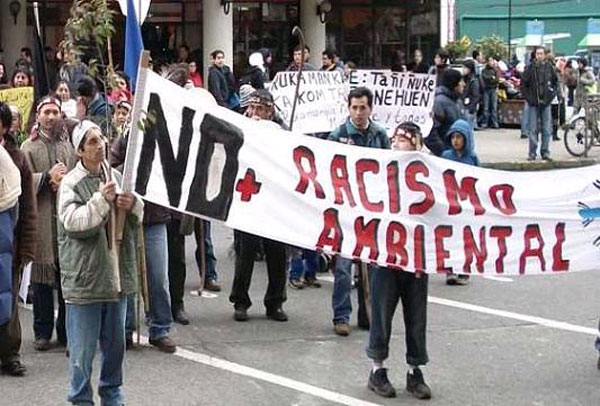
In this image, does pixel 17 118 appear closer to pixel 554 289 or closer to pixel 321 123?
pixel 321 123

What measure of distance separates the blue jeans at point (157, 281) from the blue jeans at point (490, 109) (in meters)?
19.1

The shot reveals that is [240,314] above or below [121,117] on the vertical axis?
below

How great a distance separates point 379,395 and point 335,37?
21456 mm

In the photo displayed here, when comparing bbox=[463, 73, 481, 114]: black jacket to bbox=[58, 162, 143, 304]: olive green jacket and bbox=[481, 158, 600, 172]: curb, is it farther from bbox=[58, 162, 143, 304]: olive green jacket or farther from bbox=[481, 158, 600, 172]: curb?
bbox=[58, 162, 143, 304]: olive green jacket

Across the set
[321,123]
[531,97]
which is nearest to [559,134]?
[531,97]

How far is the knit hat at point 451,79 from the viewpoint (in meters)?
11.9

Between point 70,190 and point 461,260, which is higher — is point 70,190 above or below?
above

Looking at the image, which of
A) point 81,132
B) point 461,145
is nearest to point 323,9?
point 461,145

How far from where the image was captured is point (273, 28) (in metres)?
26.6

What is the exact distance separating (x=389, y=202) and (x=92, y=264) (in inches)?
79.3

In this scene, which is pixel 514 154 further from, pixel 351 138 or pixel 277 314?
pixel 351 138

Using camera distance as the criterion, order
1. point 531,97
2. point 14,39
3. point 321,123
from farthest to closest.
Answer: point 14,39
point 531,97
point 321,123

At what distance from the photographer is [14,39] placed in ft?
77.0

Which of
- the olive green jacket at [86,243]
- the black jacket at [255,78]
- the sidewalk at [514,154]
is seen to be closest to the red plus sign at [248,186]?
the olive green jacket at [86,243]
